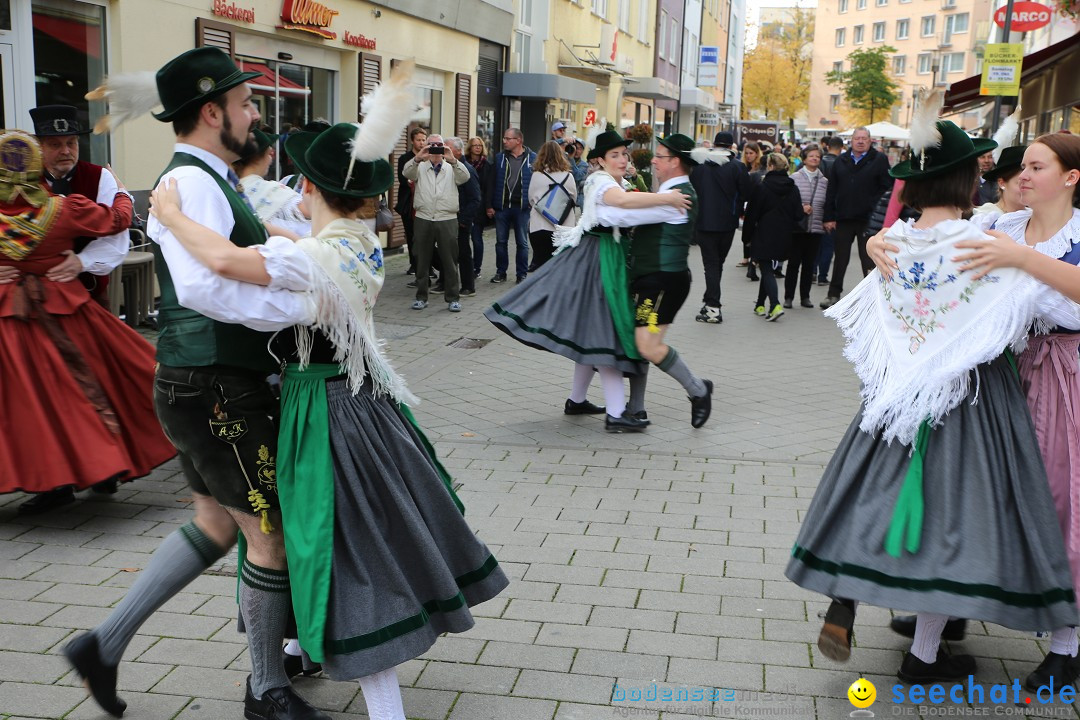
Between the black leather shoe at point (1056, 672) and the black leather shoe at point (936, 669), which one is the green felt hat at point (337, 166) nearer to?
the black leather shoe at point (936, 669)

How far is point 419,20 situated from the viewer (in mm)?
16703

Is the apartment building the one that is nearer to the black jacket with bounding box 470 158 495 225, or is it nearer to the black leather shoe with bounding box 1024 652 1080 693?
the black jacket with bounding box 470 158 495 225

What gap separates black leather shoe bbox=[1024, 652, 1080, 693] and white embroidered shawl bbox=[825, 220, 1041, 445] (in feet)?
2.87

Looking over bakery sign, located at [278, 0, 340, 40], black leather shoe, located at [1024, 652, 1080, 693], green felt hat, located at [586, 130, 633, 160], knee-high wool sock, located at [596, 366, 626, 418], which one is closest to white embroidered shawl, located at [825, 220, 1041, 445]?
black leather shoe, located at [1024, 652, 1080, 693]

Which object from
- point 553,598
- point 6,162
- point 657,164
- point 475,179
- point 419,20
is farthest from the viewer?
point 419,20

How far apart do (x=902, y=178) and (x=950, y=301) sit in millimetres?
412

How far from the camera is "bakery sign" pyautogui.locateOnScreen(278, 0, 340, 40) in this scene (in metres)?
12.5

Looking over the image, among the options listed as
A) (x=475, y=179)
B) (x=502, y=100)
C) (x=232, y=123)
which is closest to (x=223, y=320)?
(x=232, y=123)

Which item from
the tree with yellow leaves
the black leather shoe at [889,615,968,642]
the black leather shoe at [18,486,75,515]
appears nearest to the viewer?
the black leather shoe at [889,615,968,642]

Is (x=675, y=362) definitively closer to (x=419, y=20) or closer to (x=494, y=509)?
(x=494, y=509)

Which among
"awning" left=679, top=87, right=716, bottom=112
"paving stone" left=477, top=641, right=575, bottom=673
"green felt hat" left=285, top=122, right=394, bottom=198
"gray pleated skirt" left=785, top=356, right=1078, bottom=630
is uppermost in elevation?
"awning" left=679, top=87, right=716, bottom=112

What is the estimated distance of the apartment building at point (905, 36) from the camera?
227 ft

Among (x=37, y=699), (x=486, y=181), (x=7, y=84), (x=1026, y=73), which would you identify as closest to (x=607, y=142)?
(x=37, y=699)

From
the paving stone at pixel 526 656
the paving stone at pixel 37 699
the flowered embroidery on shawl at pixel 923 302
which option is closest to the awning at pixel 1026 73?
the flowered embroidery on shawl at pixel 923 302
